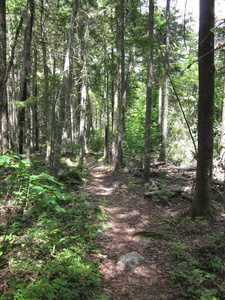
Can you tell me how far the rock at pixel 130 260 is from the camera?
4.05 m

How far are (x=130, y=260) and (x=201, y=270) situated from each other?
1.38 m

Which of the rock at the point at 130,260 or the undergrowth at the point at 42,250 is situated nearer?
the undergrowth at the point at 42,250

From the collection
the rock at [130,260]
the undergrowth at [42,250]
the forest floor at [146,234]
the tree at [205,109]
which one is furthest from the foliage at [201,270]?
the undergrowth at [42,250]

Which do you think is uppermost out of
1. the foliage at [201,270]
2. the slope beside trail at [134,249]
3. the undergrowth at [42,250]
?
the undergrowth at [42,250]

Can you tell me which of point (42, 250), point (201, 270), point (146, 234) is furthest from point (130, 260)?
point (42, 250)

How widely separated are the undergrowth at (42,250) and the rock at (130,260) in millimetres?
595

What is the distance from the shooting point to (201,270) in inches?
143

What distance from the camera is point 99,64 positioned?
17781mm

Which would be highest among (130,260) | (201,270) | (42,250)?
(42,250)

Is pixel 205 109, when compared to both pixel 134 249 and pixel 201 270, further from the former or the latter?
pixel 134 249

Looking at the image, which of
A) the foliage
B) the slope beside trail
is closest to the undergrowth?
the slope beside trail

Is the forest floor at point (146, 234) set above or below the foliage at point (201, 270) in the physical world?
below

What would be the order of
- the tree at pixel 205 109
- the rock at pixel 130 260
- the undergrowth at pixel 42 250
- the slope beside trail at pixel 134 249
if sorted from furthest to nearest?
the tree at pixel 205 109, the rock at pixel 130 260, the slope beside trail at pixel 134 249, the undergrowth at pixel 42 250

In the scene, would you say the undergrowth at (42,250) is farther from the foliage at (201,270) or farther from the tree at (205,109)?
the tree at (205,109)
